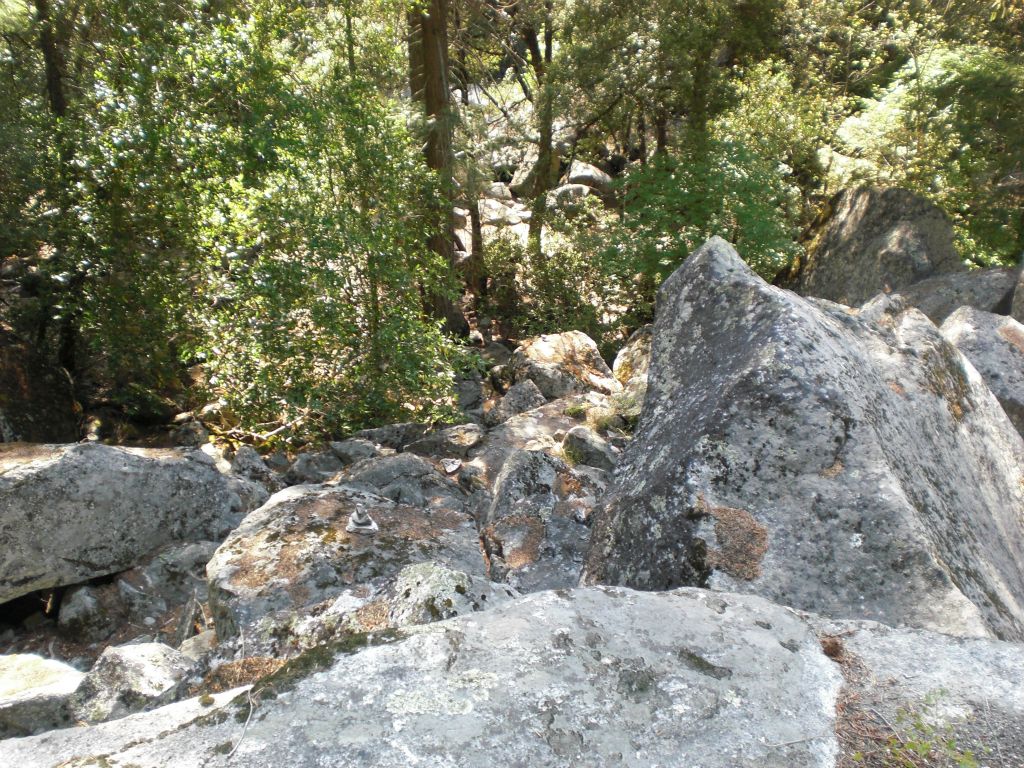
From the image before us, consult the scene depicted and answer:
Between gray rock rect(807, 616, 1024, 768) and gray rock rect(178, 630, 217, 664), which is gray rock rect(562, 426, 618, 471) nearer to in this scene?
gray rock rect(178, 630, 217, 664)

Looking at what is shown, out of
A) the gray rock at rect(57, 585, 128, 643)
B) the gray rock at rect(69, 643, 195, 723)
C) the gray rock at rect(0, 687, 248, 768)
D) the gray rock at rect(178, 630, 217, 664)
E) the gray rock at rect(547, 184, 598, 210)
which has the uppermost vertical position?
the gray rock at rect(547, 184, 598, 210)

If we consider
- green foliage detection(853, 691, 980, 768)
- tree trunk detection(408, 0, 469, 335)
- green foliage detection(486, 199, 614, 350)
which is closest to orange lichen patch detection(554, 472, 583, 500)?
green foliage detection(853, 691, 980, 768)

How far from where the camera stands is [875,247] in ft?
39.1

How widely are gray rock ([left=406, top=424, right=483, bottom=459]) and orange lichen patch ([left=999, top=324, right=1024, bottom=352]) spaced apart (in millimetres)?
4826

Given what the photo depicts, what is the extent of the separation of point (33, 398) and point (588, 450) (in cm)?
685

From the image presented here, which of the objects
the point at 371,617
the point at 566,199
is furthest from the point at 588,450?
the point at 566,199

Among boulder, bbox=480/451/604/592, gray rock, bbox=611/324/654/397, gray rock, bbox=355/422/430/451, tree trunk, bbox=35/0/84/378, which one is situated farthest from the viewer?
gray rock, bbox=611/324/654/397

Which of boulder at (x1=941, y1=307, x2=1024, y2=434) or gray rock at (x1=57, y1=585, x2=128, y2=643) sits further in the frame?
boulder at (x1=941, y1=307, x2=1024, y2=434)

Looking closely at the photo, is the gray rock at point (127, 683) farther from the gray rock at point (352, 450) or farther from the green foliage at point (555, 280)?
the green foliage at point (555, 280)

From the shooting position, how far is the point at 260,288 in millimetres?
7949

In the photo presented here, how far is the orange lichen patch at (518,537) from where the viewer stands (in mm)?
→ 4793

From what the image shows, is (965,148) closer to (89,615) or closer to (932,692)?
(932,692)

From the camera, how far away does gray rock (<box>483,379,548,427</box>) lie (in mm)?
10016

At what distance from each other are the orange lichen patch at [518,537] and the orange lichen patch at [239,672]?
71.1 inches
